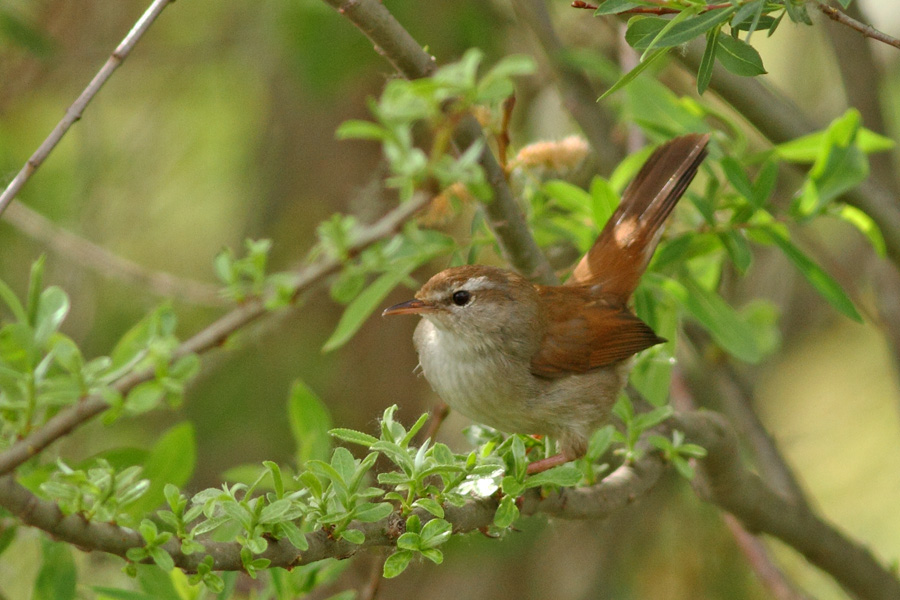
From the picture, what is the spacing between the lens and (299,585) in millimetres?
2904

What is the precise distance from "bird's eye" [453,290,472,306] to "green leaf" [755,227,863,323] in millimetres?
1097

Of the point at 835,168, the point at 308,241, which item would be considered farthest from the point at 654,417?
the point at 308,241

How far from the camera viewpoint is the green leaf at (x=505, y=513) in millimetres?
2324

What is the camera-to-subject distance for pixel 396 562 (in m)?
2.13

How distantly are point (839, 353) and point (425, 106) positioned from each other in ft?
19.3

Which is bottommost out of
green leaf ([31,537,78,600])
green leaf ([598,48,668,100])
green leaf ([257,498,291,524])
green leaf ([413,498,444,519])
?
green leaf ([31,537,78,600])

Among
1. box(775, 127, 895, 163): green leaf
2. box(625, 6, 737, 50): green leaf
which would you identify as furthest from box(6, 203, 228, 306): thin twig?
box(625, 6, 737, 50): green leaf

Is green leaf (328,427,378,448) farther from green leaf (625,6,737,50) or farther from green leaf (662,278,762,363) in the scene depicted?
green leaf (662,278,762,363)

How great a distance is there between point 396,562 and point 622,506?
98 centimetres

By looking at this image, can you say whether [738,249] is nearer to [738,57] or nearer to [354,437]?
[738,57]

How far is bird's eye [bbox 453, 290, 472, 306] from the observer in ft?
12.1

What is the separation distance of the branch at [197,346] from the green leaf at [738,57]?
0.76m

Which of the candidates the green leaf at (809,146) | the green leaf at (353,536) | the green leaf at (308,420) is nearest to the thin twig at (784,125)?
the green leaf at (809,146)

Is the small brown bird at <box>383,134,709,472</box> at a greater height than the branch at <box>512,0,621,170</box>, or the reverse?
the branch at <box>512,0,621,170</box>
